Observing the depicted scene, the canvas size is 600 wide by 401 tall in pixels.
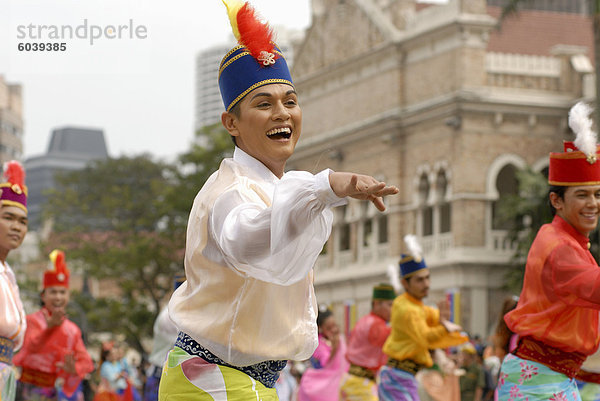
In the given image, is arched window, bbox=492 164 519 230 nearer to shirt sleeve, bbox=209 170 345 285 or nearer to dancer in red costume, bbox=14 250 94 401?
dancer in red costume, bbox=14 250 94 401

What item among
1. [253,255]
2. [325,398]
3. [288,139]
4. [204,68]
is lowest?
[325,398]

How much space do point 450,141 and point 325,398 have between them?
2222 cm

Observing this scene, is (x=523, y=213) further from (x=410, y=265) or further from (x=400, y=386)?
(x=400, y=386)

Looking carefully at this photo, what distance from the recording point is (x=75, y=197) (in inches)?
1917

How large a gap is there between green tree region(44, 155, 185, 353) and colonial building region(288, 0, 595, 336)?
5691 mm

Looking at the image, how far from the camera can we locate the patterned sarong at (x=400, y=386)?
1212 cm

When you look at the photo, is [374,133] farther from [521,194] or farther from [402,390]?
[402,390]

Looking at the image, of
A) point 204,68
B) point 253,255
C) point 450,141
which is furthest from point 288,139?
point 204,68

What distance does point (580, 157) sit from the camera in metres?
7.51

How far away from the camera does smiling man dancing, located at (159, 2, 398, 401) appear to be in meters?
5.08

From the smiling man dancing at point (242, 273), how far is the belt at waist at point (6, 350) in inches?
139

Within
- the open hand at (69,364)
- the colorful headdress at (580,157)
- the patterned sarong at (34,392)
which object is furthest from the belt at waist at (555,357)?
the patterned sarong at (34,392)

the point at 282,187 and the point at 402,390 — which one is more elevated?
the point at 282,187

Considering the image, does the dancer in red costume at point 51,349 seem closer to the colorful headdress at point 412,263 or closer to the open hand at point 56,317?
the open hand at point 56,317
